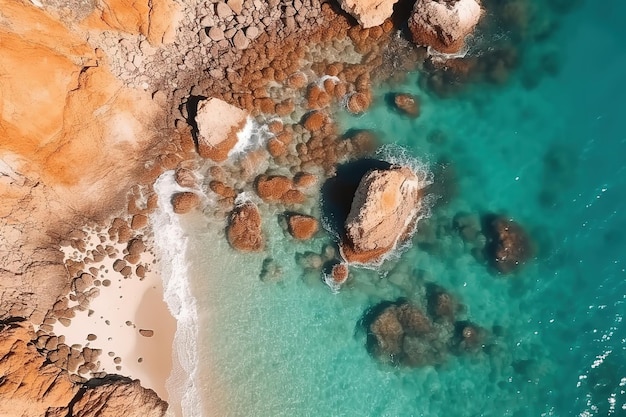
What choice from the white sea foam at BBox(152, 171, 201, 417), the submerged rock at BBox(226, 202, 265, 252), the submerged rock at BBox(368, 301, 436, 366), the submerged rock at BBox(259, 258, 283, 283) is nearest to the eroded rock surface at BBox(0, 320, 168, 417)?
the white sea foam at BBox(152, 171, 201, 417)

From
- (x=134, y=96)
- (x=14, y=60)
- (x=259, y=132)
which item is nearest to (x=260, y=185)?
(x=259, y=132)

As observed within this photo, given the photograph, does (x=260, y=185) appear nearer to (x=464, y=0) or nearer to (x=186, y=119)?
(x=186, y=119)

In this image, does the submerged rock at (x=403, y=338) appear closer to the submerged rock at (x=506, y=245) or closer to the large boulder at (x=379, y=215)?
the large boulder at (x=379, y=215)

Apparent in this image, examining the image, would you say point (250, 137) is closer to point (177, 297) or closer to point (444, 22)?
point (177, 297)

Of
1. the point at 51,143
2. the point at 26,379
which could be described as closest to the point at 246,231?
the point at 51,143

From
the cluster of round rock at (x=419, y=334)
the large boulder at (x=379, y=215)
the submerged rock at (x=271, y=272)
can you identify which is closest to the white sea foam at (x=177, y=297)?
the submerged rock at (x=271, y=272)

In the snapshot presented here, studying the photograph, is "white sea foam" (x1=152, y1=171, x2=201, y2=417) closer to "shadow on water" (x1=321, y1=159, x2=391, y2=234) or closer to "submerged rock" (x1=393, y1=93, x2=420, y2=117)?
"shadow on water" (x1=321, y1=159, x2=391, y2=234)
